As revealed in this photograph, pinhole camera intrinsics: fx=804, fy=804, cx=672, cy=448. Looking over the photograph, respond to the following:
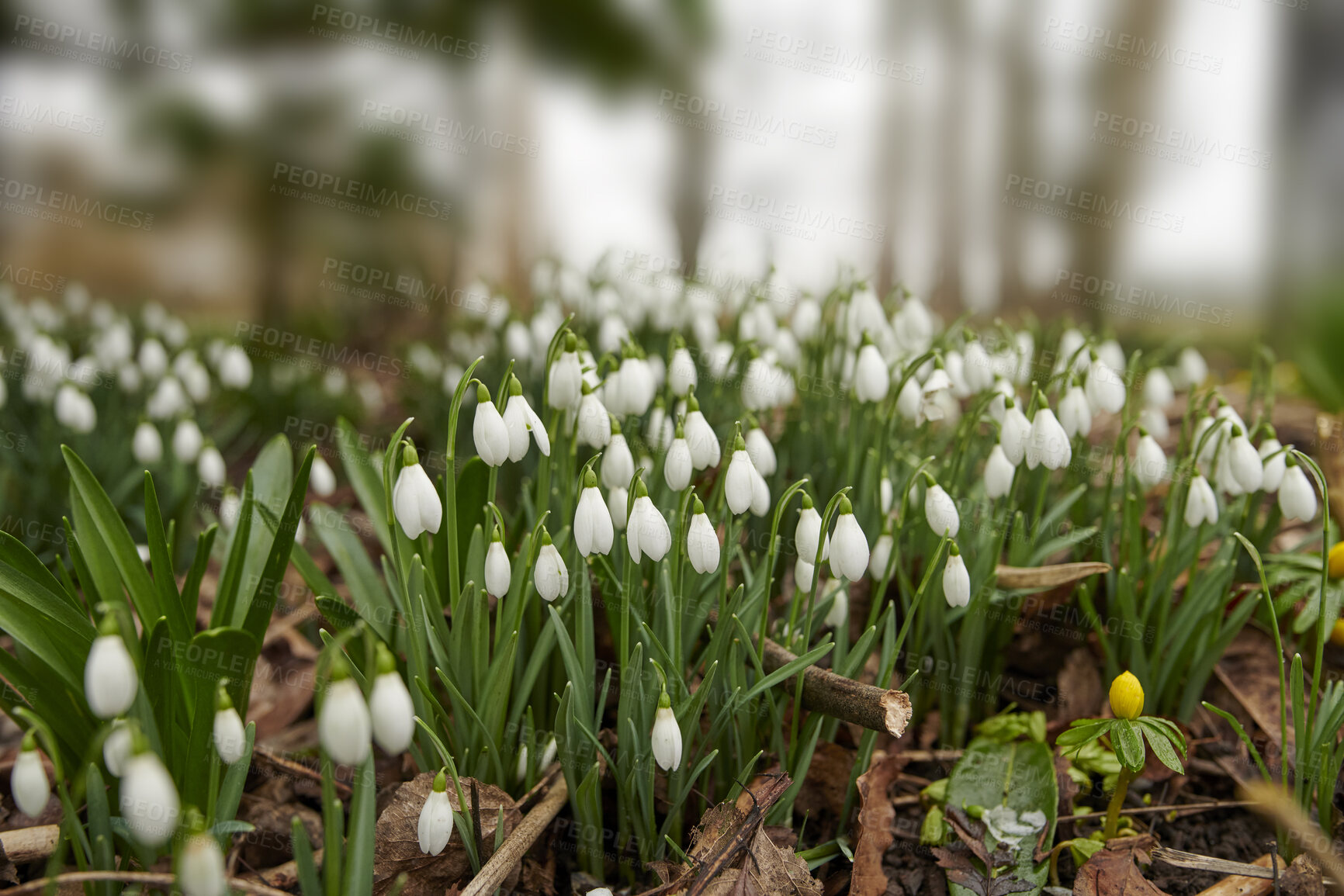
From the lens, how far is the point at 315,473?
2.79 metres

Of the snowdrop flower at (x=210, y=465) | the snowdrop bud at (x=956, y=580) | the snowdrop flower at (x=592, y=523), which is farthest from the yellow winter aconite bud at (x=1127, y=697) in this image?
the snowdrop flower at (x=210, y=465)

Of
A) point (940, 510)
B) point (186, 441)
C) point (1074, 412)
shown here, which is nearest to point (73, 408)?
point (186, 441)

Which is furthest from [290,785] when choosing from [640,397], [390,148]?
[390,148]

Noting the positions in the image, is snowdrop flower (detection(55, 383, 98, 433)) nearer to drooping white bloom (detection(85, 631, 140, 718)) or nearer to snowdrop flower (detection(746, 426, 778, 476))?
drooping white bloom (detection(85, 631, 140, 718))

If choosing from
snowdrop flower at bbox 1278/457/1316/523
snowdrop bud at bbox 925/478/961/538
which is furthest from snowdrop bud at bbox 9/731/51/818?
snowdrop flower at bbox 1278/457/1316/523

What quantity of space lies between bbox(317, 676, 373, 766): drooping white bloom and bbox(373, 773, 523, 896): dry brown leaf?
0.65 metres

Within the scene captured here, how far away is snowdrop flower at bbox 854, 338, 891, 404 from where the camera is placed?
89.4 inches

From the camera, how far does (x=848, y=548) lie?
63.7 inches

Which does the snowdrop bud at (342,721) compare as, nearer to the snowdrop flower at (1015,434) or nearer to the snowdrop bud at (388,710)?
the snowdrop bud at (388,710)

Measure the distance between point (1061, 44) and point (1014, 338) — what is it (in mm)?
5875

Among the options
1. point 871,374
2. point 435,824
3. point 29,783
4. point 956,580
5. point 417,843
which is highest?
point 871,374

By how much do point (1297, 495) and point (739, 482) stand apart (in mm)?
1478

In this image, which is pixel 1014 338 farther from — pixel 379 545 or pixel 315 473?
pixel 379 545

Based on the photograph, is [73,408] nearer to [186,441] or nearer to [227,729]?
[186,441]
